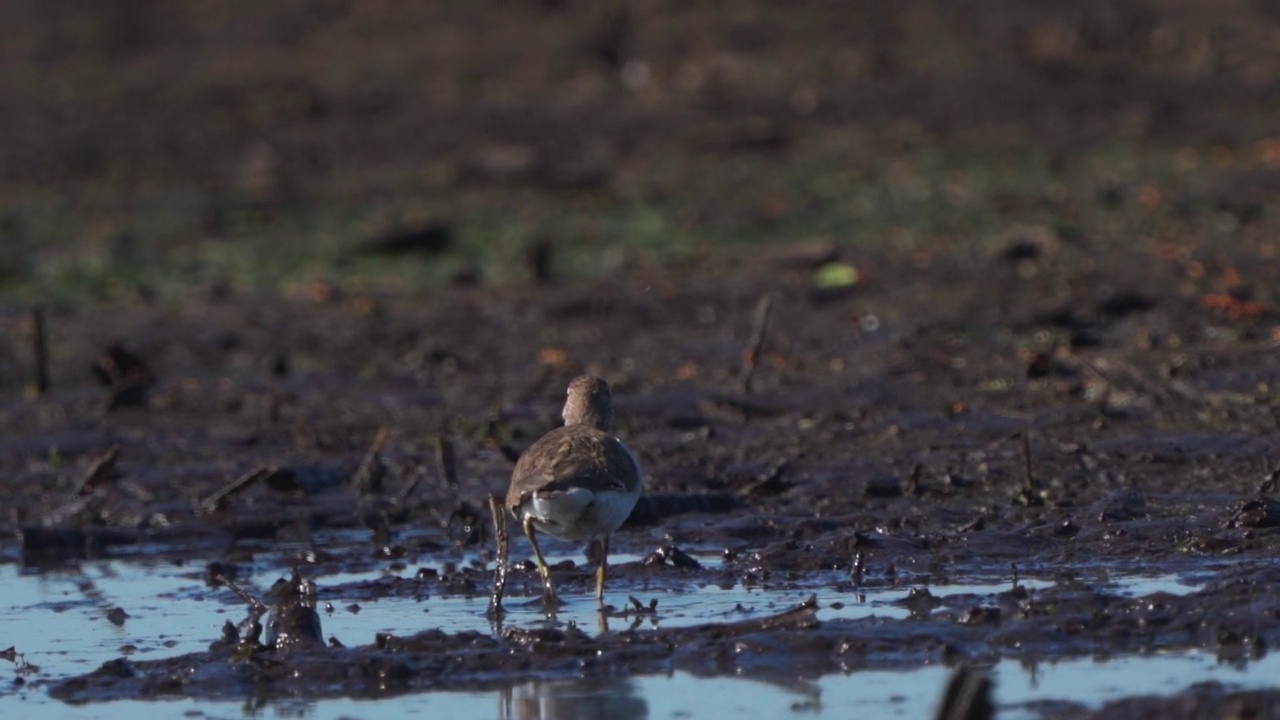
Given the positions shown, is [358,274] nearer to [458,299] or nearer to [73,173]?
[458,299]

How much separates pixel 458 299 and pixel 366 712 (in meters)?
9.40

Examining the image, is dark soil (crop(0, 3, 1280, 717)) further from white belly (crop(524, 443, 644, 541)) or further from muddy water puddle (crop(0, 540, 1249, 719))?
white belly (crop(524, 443, 644, 541))

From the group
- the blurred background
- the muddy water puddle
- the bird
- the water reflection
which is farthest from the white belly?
the blurred background

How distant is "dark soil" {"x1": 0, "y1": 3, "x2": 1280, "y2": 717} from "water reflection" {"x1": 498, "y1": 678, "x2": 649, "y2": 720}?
0.12 m

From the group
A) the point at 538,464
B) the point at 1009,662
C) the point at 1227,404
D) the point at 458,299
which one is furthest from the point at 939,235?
the point at 1009,662

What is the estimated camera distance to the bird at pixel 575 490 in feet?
26.0

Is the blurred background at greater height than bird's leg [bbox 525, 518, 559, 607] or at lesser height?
greater

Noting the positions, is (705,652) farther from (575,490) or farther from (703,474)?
(703,474)

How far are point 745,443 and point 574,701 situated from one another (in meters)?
4.41

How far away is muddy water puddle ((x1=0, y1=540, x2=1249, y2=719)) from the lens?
649cm

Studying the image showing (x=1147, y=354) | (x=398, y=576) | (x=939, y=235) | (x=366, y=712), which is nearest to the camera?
(x=366, y=712)

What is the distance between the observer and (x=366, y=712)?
6633 mm

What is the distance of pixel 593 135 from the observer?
891 inches

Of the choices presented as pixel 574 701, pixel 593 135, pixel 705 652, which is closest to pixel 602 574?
pixel 705 652
